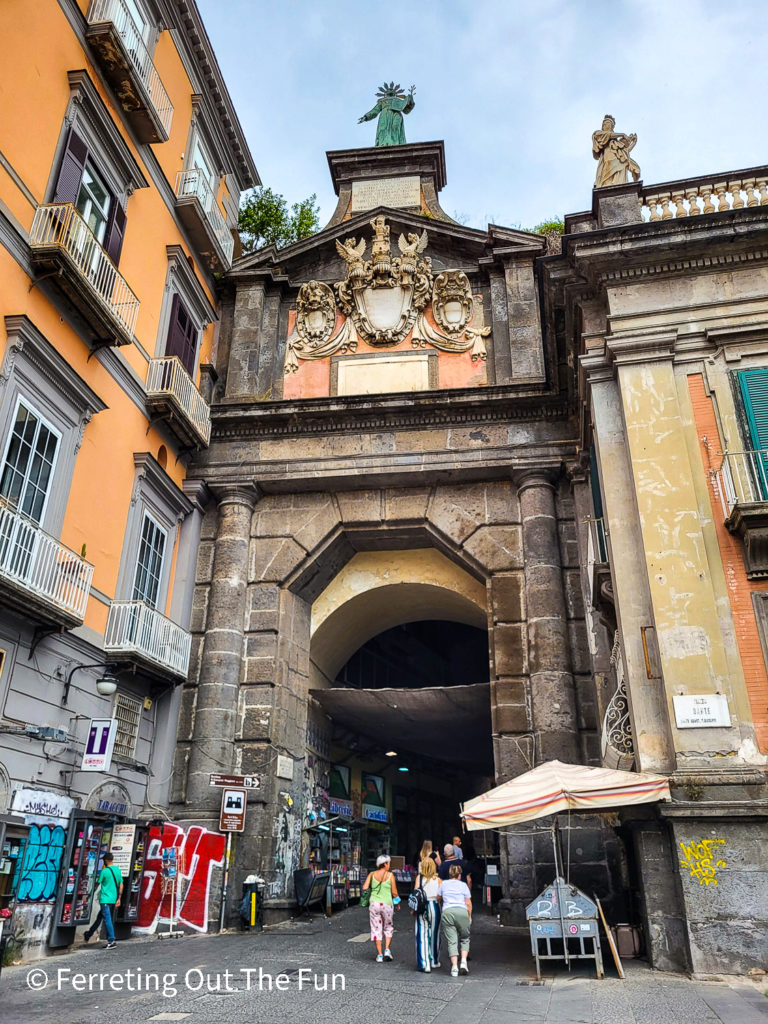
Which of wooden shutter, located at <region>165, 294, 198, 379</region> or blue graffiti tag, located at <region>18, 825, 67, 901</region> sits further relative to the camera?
wooden shutter, located at <region>165, 294, 198, 379</region>

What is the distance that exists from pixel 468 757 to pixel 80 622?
16.1 metres

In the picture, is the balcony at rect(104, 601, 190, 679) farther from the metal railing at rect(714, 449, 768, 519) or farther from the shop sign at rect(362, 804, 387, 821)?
the metal railing at rect(714, 449, 768, 519)

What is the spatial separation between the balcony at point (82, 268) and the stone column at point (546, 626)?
8698 mm

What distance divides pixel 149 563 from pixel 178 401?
3417 millimetres

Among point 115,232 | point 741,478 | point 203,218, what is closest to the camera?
point 741,478

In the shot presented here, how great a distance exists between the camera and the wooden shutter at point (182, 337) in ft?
59.1

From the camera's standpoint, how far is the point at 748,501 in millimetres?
10781

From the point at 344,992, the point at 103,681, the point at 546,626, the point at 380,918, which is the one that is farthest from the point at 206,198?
the point at 344,992

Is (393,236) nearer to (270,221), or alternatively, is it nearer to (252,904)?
(270,221)

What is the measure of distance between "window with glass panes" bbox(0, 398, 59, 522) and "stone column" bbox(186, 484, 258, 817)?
5229 millimetres

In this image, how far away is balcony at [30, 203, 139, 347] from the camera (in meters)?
12.5

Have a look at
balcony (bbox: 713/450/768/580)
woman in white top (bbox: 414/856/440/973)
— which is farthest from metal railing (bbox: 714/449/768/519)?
woman in white top (bbox: 414/856/440/973)

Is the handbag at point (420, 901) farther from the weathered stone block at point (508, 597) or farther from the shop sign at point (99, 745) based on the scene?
the weathered stone block at point (508, 597)

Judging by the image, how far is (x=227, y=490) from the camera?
18.1 m
